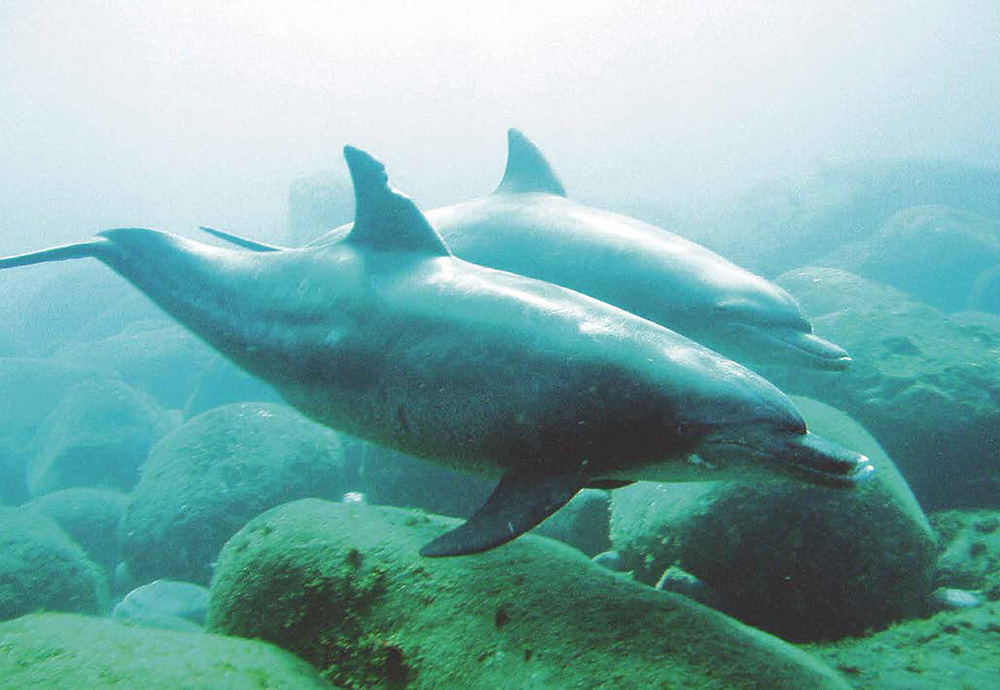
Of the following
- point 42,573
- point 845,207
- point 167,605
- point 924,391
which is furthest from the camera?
point 845,207

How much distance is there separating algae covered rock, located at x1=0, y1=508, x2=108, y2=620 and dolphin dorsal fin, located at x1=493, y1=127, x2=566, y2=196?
280 inches

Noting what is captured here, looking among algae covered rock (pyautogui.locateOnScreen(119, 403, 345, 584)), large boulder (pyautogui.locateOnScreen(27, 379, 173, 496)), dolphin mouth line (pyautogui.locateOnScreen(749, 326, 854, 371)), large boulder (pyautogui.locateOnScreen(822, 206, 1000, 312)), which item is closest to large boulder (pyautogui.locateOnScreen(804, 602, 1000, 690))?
dolphin mouth line (pyautogui.locateOnScreen(749, 326, 854, 371))

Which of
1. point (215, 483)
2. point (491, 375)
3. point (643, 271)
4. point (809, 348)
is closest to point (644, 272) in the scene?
point (643, 271)

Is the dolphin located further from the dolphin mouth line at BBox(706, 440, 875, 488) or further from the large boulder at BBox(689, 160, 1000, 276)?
the large boulder at BBox(689, 160, 1000, 276)

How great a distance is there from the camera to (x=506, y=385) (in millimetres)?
2771

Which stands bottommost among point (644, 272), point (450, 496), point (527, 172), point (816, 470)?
point (450, 496)

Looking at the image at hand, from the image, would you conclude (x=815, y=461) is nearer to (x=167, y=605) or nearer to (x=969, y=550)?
(x=969, y=550)

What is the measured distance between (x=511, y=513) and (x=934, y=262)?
80.6ft

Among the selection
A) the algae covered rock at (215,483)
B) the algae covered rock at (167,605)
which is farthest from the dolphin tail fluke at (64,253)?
the algae covered rock at (215,483)

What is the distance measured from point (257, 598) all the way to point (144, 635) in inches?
31.1

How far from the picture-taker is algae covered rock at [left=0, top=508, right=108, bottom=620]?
6.89 metres

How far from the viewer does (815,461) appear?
89.4 inches

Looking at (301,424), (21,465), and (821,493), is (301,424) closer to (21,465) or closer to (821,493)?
(821,493)

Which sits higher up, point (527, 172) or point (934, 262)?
point (934, 262)
